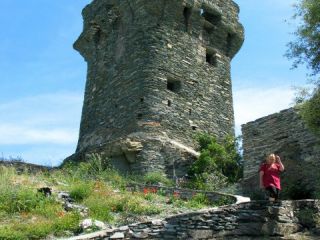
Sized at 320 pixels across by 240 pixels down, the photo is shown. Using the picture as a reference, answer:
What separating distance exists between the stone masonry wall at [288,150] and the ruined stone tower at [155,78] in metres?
3.04

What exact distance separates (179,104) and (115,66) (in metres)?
3.11

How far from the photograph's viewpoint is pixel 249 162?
46.6ft

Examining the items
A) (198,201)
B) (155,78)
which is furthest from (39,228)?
(155,78)

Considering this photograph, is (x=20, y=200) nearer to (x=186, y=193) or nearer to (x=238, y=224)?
(x=186, y=193)

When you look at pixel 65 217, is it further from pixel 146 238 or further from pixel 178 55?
pixel 178 55

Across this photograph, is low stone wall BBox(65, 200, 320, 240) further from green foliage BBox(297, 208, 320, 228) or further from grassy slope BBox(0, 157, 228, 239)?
grassy slope BBox(0, 157, 228, 239)

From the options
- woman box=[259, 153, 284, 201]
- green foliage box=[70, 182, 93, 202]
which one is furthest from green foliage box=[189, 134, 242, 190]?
woman box=[259, 153, 284, 201]

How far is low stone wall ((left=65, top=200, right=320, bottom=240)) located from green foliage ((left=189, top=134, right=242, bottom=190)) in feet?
18.8

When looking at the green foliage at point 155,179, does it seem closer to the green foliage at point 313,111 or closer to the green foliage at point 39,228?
the green foliage at point 313,111

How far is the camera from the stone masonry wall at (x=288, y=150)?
40.7ft

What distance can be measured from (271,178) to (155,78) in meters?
8.99

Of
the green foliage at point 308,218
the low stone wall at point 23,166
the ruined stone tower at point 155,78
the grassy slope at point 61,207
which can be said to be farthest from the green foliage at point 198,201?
the low stone wall at point 23,166

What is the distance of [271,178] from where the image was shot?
968 cm

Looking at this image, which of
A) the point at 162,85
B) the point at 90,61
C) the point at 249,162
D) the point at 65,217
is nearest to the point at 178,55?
the point at 162,85
